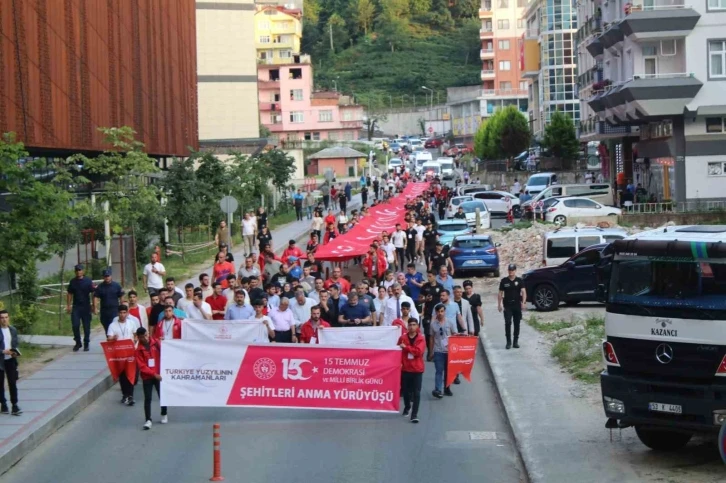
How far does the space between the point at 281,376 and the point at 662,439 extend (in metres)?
5.77

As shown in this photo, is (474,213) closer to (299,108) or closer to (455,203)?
(455,203)

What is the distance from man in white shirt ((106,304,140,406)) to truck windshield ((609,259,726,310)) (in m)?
8.30

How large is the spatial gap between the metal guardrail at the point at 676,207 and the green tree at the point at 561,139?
34.8 meters

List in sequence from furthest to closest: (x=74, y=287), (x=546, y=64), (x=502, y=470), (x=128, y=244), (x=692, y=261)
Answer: (x=546, y=64)
(x=128, y=244)
(x=74, y=287)
(x=502, y=470)
(x=692, y=261)

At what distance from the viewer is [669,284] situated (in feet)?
42.5

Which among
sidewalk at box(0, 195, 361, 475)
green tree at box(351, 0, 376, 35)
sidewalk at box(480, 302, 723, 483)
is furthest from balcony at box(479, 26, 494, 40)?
sidewalk at box(480, 302, 723, 483)

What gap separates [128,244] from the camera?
33.9m

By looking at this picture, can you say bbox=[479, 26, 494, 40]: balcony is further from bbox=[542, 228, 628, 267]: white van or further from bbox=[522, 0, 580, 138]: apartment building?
bbox=[542, 228, 628, 267]: white van

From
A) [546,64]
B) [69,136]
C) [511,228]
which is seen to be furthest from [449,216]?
[546,64]

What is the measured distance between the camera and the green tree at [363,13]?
607 ft

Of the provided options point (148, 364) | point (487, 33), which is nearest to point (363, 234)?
point (148, 364)

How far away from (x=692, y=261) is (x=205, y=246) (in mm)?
34565

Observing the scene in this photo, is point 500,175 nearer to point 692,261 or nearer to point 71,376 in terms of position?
point 71,376

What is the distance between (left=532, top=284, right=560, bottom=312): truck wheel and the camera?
95.6 feet
